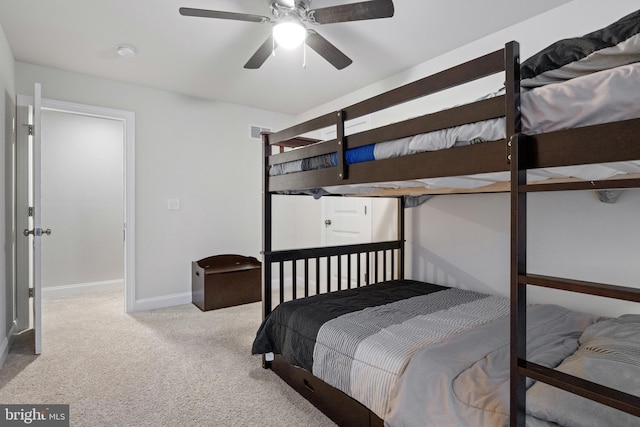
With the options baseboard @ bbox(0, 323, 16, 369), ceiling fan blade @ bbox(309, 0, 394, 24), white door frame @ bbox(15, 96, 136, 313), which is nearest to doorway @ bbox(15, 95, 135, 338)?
white door frame @ bbox(15, 96, 136, 313)

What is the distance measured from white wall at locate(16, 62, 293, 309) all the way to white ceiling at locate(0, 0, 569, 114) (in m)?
0.19

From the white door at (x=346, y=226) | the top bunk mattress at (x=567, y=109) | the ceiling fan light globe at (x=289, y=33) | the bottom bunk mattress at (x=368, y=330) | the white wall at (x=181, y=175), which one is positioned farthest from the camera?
the white door at (x=346, y=226)

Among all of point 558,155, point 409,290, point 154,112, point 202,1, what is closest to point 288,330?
point 409,290

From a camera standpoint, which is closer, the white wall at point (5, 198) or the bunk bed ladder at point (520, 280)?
the bunk bed ladder at point (520, 280)

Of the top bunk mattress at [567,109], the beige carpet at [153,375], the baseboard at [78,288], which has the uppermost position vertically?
the top bunk mattress at [567,109]

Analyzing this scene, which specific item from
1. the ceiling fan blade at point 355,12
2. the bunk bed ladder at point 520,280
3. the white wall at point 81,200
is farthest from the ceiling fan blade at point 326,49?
the white wall at point 81,200

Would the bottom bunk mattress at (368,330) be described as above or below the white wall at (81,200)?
below

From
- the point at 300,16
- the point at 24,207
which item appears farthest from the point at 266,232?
the point at 24,207

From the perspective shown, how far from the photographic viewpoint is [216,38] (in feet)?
8.29

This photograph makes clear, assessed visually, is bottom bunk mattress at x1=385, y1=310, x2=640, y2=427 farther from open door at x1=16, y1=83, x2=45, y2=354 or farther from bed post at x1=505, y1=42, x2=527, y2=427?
open door at x1=16, y1=83, x2=45, y2=354

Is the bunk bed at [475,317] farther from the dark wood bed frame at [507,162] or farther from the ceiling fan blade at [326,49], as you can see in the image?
the ceiling fan blade at [326,49]

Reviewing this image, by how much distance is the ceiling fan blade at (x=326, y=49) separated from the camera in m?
2.13

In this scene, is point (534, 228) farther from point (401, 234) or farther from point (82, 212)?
point (82, 212)

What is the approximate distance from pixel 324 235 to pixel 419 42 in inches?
91.2
